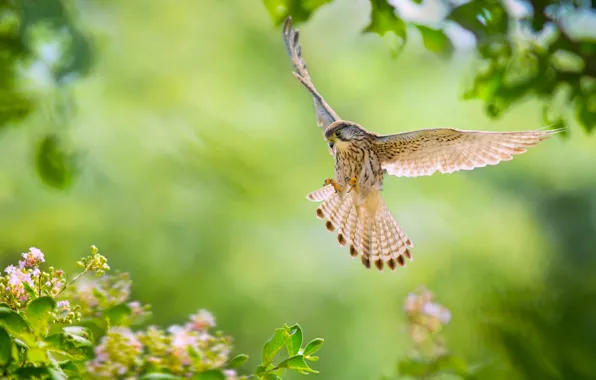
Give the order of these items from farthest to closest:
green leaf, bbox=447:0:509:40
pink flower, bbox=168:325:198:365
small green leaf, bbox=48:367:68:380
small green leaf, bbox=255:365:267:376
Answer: green leaf, bbox=447:0:509:40 → pink flower, bbox=168:325:198:365 → small green leaf, bbox=255:365:267:376 → small green leaf, bbox=48:367:68:380

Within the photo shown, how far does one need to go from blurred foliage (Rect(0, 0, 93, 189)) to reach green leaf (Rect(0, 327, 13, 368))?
1299mm

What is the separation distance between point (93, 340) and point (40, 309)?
0.56ft

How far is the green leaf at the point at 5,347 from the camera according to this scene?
68 centimetres

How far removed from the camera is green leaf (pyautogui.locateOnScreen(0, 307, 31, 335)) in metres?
0.70

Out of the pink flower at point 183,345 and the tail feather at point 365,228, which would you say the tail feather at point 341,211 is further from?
the pink flower at point 183,345

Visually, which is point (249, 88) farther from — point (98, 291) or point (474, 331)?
point (98, 291)

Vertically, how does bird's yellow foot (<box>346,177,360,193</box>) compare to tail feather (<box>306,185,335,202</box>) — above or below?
below

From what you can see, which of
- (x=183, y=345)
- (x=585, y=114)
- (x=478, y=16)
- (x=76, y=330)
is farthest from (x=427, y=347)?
(x=76, y=330)

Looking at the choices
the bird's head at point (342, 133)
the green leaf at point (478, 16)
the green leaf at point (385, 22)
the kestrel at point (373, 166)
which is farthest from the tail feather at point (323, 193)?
the green leaf at point (478, 16)

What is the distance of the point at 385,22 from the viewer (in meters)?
1.46

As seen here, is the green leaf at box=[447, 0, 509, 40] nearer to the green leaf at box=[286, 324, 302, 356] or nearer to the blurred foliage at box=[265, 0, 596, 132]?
the blurred foliage at box=[265, 0, 596, 132]

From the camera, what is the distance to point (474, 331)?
412 cm

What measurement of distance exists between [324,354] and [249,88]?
2.15m

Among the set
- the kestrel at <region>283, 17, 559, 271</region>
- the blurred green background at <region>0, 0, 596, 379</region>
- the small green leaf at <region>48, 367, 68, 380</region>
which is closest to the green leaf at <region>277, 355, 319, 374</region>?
the small green leaf at <region>48, 367, 68, 380</region>
